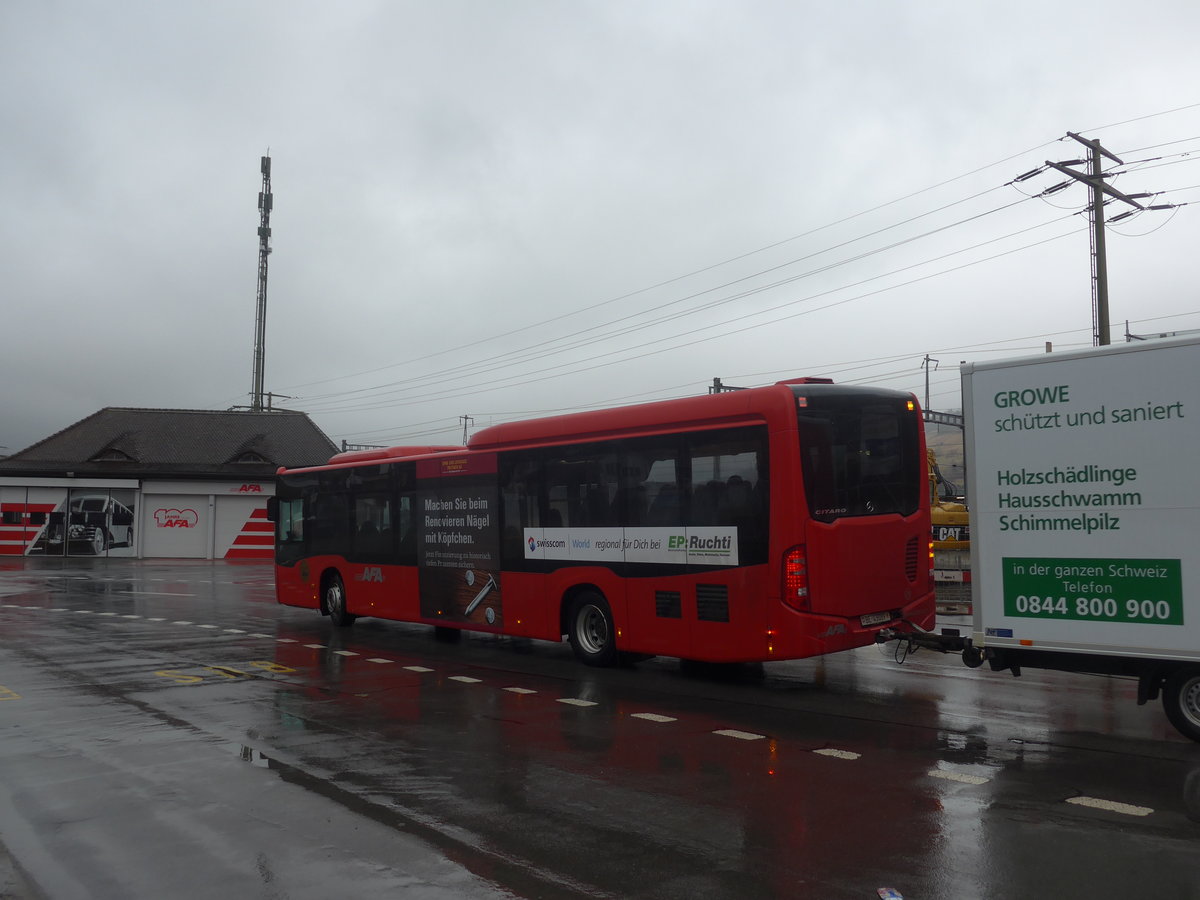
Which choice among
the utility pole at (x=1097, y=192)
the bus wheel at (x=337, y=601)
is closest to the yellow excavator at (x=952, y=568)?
the utility pole at (x=1097, y=192)

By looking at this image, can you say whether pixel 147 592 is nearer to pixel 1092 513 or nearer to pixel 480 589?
pixel 480 589

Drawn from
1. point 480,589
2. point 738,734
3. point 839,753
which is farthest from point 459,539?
point 839,753

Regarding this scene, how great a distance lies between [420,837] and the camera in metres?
5.82

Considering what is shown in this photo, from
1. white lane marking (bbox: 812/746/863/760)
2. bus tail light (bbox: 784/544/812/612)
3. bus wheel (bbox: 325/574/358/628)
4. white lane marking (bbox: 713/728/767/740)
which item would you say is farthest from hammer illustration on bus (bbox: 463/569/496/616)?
white lane marking (bbox: 812/746/863/760)

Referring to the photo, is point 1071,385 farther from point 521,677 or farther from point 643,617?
point 521,677

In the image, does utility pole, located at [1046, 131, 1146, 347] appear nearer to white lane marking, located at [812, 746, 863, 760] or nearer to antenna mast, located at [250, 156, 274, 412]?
white lane marking, located at [812, 746, 863, 760]

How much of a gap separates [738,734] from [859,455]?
11.4 ft

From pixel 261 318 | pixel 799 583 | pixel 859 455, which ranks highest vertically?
pixel 261 318

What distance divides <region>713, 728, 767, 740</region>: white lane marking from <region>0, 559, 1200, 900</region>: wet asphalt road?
64 millimetres

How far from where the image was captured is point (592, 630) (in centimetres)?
1281

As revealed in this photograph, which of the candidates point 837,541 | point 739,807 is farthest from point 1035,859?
point 837,541

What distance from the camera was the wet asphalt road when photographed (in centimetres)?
517

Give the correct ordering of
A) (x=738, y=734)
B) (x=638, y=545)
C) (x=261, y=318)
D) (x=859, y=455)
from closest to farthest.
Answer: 1. (x=738, y=734)
2. (x=859, y=455)
3. (x=638, y=545)
4. (x=261, y=318)

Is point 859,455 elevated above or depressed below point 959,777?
above
